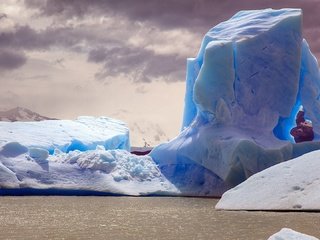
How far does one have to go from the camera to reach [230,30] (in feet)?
75.1

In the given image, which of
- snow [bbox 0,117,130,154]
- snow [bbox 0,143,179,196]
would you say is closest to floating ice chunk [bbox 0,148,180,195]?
snow [bbox 0,143,179,196]

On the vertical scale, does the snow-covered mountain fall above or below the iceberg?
below

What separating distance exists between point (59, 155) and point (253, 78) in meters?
7.34

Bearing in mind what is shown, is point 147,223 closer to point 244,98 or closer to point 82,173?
point 82,173

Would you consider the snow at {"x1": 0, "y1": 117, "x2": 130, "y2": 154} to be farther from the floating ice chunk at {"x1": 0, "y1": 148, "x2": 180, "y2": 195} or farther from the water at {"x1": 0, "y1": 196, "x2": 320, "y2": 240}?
the water at {"x1": 0, "y1": 196, "x2": 320, "y2": 240}

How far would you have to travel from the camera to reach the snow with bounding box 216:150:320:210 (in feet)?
40.8

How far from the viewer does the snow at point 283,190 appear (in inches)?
489

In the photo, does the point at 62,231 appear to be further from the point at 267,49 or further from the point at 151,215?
the point at 267,49

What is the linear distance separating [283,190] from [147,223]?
3164 millimetres

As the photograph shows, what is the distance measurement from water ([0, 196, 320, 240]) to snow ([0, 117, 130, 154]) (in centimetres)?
871

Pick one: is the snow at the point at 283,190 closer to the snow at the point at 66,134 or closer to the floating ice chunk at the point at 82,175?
the floating ice chunk at the point at 82,175

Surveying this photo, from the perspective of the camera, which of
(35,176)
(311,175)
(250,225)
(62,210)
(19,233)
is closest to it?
(19,233)

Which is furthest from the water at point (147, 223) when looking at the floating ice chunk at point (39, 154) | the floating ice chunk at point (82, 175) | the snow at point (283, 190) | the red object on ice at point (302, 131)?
the red object on ice at point (302, 131)

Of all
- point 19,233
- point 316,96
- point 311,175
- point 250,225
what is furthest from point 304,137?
point 19,233
